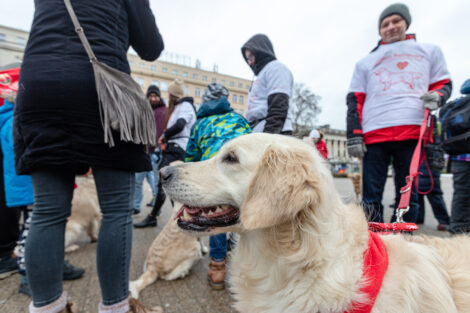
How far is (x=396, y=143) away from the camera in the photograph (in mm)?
2414

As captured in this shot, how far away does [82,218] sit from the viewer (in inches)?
130

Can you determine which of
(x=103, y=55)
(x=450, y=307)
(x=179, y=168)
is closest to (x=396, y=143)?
(x=450, y=307)

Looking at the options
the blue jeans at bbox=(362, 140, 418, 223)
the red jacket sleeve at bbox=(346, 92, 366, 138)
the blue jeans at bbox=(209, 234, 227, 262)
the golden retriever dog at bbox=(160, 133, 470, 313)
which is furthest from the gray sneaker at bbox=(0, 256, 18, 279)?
the red jacket sleeve at bbox=(346, 92, 366, 138)

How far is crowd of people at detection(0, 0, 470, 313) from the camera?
128 centimetres

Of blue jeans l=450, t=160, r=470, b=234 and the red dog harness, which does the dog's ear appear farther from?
blue jeans l=450, t=160, r=470, b=234

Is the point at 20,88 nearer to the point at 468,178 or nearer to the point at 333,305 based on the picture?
the point at 333,305

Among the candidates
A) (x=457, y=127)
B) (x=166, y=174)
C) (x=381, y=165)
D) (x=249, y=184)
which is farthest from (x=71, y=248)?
(x=457, y=127)

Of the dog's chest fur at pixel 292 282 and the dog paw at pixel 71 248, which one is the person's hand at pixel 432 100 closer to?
the dog's chest fur at pixel 292 282

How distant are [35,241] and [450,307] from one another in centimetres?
200

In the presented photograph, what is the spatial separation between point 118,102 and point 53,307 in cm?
123

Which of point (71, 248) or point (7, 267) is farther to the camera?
point (71, 248)

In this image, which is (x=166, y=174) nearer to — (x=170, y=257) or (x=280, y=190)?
(x=280, y=190)

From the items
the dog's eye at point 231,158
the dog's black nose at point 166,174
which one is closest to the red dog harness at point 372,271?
the dog's eye at point 231,158

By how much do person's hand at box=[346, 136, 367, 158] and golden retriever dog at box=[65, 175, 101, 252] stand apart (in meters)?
3.57
